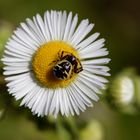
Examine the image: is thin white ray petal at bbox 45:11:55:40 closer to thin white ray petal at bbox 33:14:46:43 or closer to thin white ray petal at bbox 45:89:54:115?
thin white ray petal at bbox 33:14:46:43

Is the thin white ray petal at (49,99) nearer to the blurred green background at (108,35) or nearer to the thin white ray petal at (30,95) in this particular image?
the thin white ray petal at (30,95)

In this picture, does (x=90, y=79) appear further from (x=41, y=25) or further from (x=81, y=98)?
(x=41, y=25)

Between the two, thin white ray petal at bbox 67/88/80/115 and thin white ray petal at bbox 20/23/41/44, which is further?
thin white ray petal at bbox 20/23/41/44

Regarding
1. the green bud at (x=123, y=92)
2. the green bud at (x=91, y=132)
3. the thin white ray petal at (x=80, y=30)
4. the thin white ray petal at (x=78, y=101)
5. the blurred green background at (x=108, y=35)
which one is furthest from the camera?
the blurred green background at (x=108, y=35)

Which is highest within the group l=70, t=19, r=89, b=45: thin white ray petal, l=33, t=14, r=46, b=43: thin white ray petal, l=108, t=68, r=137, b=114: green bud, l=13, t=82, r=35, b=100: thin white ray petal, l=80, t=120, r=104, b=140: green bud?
l=33, t=14, r=46, b=43: thin white ray petal

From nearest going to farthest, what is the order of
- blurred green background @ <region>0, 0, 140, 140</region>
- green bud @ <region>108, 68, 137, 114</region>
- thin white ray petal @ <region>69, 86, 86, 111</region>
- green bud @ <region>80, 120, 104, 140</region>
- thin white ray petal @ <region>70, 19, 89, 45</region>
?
1. thin white ray petal @ <region>69, 86, 86, 111</region>
2. thin white ray petal @ <region>70, 19, 89, 45</region>
3. green bud @ <region>108, 68, 137, 114</region>
4. green bud @ <region>80, 120, 104, 140</region>
5. blurred green background @ <region>0, 0, 140, 140</region>

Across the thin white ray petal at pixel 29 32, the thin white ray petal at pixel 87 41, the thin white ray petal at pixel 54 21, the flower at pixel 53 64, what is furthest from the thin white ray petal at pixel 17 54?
the thin white ray petal at pixel 87 41

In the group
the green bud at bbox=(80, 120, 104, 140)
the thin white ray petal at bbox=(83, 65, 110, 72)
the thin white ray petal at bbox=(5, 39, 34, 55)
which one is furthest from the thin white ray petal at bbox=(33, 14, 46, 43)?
the green bud at bbox=(80, 120, 104, 140)

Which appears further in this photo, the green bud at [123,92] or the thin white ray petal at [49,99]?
the green bud at [123,92]
